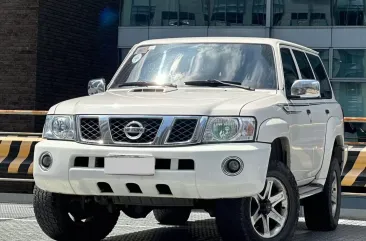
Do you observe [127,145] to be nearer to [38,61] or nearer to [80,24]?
[38,61]

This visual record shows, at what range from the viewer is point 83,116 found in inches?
239

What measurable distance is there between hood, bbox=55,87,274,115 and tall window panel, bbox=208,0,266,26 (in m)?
17.3

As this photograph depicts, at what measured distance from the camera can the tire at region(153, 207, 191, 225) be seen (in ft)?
28.0

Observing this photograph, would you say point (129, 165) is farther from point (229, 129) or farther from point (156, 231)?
point (156, 231)

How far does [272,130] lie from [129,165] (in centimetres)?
115

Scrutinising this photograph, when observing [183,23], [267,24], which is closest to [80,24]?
[183,23]

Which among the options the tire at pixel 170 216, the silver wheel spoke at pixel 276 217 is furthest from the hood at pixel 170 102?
the tire at pixel 170 216

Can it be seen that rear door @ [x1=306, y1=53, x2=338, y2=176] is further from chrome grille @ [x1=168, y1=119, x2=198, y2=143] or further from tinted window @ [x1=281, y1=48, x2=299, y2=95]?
chrome grille @ [x1=168, y1=119, x2=198, y2=143]

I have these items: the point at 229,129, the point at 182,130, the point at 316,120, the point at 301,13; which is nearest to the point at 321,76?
the point at 316,120

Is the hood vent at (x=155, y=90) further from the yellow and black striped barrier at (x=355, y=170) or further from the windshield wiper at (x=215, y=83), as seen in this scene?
the yellow and black striped barrier at (x=355, y=170)

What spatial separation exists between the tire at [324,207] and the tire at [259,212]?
164cm

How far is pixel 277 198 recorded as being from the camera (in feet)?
20.3

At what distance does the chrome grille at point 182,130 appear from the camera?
225 inches

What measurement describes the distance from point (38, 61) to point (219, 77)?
530 inches
